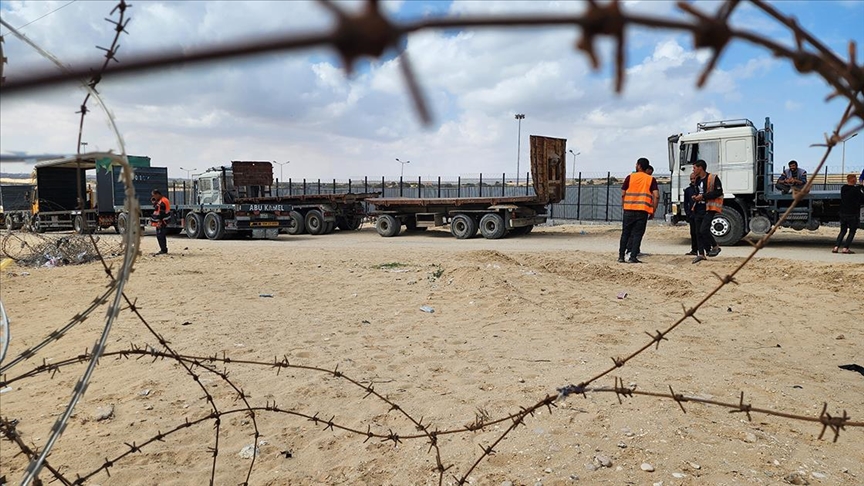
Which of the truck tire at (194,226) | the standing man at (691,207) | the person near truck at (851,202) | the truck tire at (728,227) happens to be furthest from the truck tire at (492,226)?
the truck tire at (194,226)

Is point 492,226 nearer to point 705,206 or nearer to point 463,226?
point 463,226

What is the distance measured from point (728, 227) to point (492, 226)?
5870 mm

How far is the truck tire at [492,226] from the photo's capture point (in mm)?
15859

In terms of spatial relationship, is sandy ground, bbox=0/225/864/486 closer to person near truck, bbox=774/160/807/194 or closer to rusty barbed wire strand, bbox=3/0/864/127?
rusty barbed wire strand, bbox=3/0/864/127

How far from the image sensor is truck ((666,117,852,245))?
1232 centimetres

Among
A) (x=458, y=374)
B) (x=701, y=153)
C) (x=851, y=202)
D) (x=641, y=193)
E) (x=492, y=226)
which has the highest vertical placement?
(x=701, y=153)

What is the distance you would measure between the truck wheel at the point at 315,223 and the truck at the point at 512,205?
9.38 ft

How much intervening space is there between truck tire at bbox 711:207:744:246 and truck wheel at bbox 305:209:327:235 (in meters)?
11.3

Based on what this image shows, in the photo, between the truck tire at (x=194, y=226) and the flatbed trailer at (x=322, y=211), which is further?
the flatbed trailer at (x=322, y=211)

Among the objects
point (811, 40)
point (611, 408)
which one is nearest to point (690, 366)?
point (611, 408)

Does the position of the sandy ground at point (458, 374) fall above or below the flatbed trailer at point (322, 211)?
below

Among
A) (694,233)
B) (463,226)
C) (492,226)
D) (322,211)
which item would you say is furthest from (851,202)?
(322,211)

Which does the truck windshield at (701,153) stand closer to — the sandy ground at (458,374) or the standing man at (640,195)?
the standing man at (640,195)

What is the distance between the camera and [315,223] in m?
18.7
